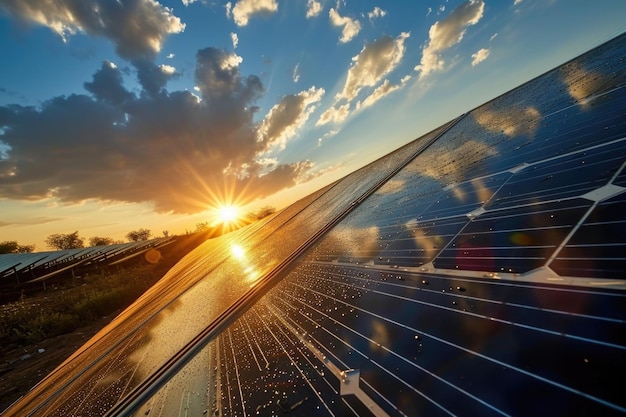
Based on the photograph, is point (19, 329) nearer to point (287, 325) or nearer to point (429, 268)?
point (287, 325)

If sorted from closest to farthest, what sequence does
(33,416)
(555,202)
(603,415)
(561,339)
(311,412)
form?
1. (603,415)
2. (561,339)
3. (311,412)
4. (555,202)
5. (33,416)

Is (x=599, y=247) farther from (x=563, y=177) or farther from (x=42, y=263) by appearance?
(x=42, y=263)

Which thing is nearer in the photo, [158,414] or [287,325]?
[158,414]

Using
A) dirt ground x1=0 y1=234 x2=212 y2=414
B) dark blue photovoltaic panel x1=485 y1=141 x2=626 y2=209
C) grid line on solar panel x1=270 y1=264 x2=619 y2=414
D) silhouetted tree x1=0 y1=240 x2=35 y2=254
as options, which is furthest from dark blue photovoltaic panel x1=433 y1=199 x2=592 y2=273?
silhouetted tree x1=0 y1=240 x2=35 y2=254

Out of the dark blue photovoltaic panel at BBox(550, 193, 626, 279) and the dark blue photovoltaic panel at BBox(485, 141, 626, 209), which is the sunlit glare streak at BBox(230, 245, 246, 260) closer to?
the dark blue photovoltaic panel at BBox(485, 141, 626, 209)

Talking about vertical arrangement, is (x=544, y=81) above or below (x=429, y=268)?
above

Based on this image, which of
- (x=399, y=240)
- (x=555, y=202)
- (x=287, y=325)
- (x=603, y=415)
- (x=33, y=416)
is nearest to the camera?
(x=603, y=415)

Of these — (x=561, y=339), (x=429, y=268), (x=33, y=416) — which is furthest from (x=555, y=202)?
(x=33, y=416)
